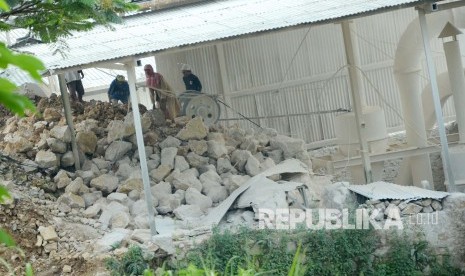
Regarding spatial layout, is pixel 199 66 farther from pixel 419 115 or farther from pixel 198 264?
pixel 198 264

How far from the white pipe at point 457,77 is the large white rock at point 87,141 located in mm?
5790

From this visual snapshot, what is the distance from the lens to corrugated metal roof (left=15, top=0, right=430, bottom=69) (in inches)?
484

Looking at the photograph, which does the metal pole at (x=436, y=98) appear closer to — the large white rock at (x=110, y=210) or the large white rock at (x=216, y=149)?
the large white rock at (x=216, y=149)

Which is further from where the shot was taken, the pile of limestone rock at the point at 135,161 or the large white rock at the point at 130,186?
the large white rock at the point at 130,186

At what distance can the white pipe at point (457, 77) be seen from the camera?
14805 mm

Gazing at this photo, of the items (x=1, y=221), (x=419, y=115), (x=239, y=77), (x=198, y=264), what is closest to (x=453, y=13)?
(x=419, y=115)

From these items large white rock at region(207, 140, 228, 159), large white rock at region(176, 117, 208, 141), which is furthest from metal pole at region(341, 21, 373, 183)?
large white rock at region(176, 117, 208, 141)

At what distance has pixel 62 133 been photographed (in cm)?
1461

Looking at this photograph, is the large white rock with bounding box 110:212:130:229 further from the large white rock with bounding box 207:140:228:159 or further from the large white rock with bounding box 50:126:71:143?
the large white rock with bounding box 207:140:228:159

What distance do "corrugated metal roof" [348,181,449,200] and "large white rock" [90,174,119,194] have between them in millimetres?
3589

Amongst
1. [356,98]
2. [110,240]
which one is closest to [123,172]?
[110,240]

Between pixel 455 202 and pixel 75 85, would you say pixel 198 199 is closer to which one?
pixel 455 202

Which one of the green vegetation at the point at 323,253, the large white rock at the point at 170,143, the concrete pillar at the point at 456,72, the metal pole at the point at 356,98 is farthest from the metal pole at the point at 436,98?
the large white rock at the point at 170,143

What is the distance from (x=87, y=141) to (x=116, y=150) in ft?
1.94
